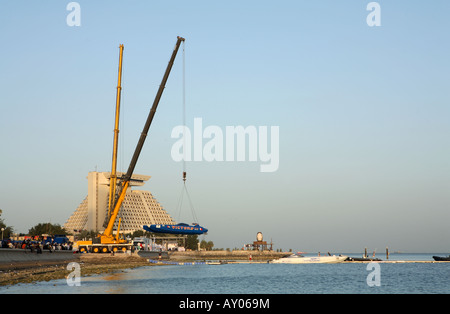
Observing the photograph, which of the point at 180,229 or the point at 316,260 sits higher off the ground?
the point at 180,229

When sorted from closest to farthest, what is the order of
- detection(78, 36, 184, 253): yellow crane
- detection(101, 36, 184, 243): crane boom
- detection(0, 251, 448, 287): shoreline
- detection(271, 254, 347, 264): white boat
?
detection(0, 251, 448, 287): shoreline < detection(101, 36, 184, 243): crane boom < detection(78, 36, 184, 253): yellow crane < detection(271, 254, 347, 264): white boat

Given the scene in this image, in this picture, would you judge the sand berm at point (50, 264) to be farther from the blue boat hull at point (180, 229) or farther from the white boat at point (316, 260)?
the white boat at point (316, 260)

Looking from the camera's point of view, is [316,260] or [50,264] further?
[316,260]

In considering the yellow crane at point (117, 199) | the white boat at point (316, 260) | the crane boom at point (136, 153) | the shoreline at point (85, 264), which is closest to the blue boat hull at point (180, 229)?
the shoreline at point (85, 264)

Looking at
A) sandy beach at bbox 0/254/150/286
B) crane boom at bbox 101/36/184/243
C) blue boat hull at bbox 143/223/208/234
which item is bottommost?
sandy beach at bbox 0/254/150/286

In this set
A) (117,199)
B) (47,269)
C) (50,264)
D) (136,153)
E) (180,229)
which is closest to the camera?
(47,269)

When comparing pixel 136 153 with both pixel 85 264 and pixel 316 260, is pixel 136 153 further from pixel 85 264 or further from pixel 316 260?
pixel 316 260

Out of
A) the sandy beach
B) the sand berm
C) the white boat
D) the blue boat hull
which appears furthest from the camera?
the white boat

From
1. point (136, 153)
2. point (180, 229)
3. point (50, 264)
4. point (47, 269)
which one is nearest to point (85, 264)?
point (50, 264)

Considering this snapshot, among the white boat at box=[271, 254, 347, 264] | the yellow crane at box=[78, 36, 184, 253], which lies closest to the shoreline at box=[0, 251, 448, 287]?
the yellow crane at box=[78, 36, 184, 253]

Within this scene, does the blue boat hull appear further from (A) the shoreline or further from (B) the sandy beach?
(B) the sandy beach

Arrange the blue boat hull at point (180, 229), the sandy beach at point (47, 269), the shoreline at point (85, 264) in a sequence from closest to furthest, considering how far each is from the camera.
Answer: the sandy beach at point (47, 269) → the shoreline at point (85, 264) → the blue boat hull at point (180, 229)
